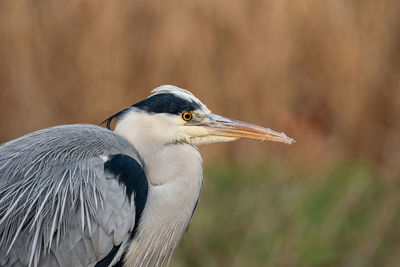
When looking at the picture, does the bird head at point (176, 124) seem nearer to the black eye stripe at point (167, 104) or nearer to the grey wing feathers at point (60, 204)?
the black eye stripe at point (167, 104)

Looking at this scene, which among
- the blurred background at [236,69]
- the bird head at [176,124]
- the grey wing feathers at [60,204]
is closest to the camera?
the grey wing feathers at [60,204]

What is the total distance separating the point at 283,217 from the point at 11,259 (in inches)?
96.0

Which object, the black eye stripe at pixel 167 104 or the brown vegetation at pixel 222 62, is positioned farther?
the brown vegetation at pixel 222 62

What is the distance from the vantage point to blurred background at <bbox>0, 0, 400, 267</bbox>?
5484 mm

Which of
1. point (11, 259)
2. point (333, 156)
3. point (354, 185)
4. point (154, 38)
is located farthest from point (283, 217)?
point (11, 259)

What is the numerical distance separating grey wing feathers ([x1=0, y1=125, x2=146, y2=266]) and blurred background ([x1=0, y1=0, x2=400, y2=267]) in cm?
248

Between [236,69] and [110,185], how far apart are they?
304 centimetres

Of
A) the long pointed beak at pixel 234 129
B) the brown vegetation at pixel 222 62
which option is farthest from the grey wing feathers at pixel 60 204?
the brown vegetation at pixel 222 62

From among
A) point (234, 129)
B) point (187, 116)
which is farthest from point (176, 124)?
point (234, 129)

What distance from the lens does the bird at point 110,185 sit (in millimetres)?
2637

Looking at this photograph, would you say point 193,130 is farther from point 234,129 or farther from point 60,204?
point 60,204

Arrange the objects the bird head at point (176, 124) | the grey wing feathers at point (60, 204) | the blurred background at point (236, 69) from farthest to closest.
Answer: the blurred background at point (236, 69) → the bird head at point (176, 124) → the grey wing feathers at point (60, 204)

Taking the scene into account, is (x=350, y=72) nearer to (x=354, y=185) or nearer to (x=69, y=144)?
(x=354, y=185)

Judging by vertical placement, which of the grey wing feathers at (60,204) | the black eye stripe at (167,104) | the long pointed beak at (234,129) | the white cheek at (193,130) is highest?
the black eye stripe at (167,104)
